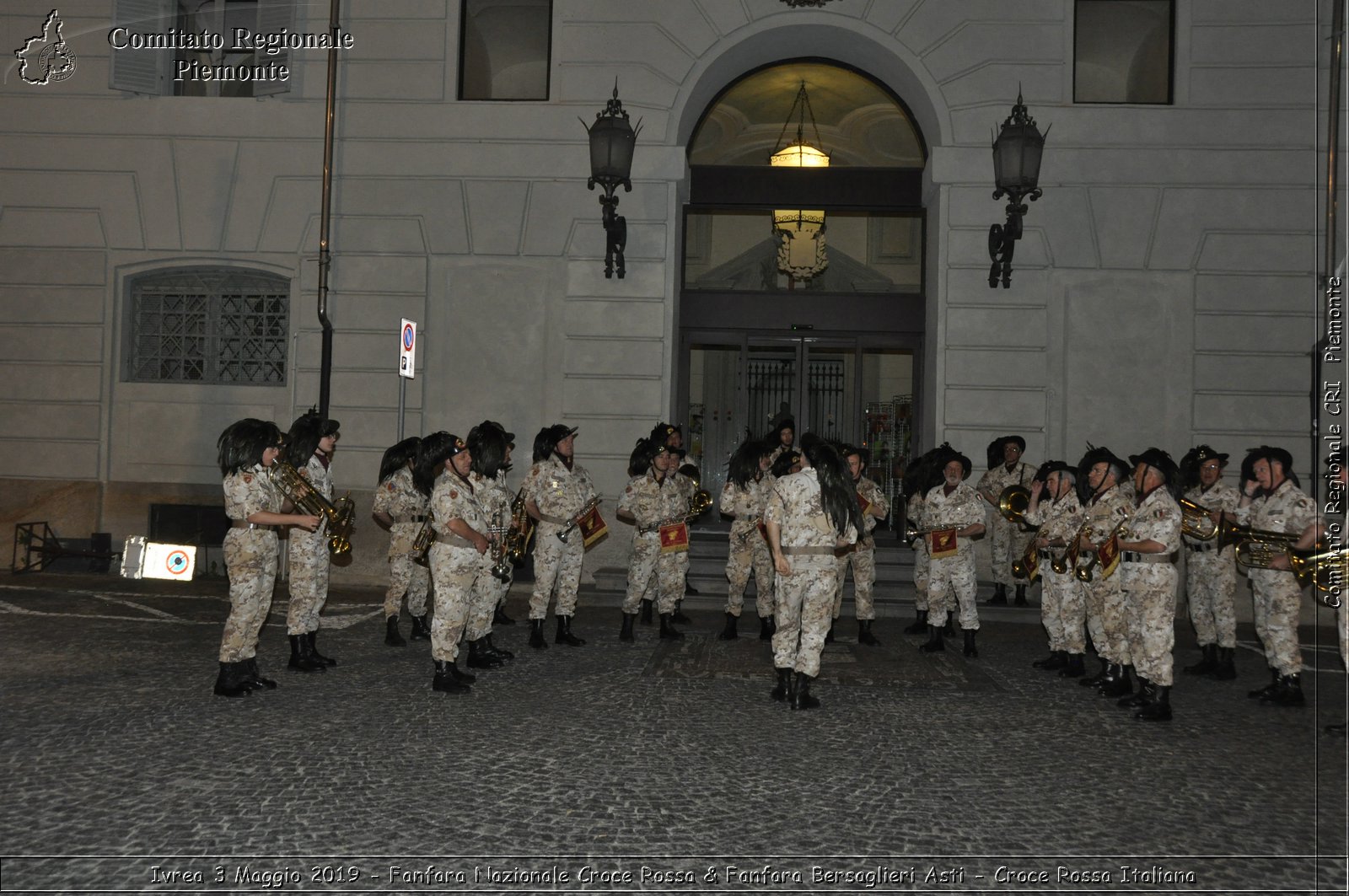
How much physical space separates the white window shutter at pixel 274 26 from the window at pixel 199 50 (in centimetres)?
1

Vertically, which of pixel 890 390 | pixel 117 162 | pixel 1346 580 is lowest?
pixel 1346 580

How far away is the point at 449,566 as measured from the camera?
24.7 ft

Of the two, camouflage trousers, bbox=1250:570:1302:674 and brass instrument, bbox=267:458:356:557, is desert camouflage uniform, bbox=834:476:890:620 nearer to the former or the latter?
camouflage trousers, bbox=1250:570:1302:674

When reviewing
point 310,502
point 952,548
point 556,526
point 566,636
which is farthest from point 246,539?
point 952,548

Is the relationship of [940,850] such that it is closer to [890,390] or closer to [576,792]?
[576,792]

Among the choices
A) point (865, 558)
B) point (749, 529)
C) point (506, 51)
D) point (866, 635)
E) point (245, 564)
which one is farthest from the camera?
point (506, 51)

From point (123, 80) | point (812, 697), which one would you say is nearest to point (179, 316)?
point (123, 80)

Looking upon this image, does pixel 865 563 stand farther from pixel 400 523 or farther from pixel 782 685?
pixel 400 523

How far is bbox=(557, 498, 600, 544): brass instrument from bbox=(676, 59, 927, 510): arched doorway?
5.24m

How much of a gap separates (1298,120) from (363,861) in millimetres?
14412

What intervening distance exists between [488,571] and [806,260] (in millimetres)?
8616

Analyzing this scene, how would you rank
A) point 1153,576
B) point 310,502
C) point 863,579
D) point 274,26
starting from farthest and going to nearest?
1. point 274,26
2. point 863,579
3. point 310,502
4. point 1153,576

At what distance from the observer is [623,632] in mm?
9906

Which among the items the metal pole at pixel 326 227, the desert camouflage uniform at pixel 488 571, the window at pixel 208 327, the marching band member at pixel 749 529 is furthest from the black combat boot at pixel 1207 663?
the window at pixel 208 327
